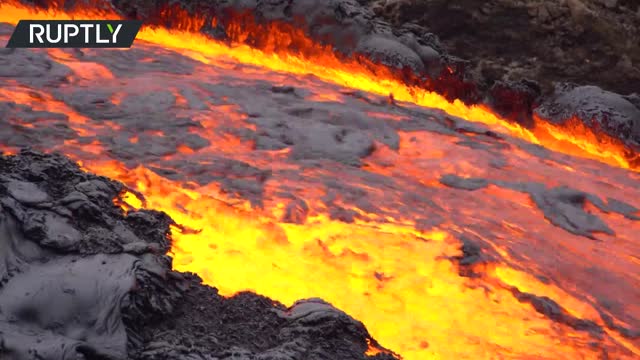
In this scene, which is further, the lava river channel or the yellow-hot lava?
the yellow-hot lava

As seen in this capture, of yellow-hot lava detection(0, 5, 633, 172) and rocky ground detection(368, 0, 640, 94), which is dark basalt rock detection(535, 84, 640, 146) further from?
rocky ground detection(368, 0, 640, 94)

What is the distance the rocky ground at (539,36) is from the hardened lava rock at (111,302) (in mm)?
3853

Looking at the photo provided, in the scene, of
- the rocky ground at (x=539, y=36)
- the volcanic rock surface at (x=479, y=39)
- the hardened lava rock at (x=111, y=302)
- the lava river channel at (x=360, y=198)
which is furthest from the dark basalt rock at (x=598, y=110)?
the hardened lava rock at (x=111, y=302)

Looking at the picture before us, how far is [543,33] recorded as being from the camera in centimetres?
566

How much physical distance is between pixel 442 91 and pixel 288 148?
2.13 metres

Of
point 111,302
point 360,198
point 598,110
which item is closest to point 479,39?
point 598,110

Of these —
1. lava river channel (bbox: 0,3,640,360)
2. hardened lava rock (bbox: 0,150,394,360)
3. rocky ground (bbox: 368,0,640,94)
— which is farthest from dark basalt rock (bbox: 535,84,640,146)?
hardened lava rock (bbox: 0,150,394,360)

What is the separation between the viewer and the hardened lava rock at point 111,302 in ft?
5.31

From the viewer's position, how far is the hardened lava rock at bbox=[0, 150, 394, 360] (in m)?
1.62

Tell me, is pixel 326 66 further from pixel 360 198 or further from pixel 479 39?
pixel 360 198

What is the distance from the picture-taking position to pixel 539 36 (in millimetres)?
5660

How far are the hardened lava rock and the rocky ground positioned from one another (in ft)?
12.6

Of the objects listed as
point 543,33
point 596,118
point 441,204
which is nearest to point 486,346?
point 441,204

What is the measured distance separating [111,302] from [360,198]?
4.21 feet
